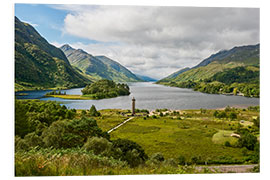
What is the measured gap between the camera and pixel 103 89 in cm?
774

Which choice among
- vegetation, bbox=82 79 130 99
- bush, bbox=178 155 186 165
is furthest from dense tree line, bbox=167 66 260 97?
vegetation, bbox=82 79 130 99

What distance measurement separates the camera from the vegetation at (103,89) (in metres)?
7.67

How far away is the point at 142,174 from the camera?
12.5 ft

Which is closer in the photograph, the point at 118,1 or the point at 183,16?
the point at 118,1

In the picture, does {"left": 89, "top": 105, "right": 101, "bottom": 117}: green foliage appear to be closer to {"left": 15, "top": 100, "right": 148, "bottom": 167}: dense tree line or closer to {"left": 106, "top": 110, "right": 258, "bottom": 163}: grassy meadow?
{"left": 106, "top": 110, "right": 258, "bottom": 163}: grassy meadow

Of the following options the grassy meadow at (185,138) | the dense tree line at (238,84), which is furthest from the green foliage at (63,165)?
the dense tree line at (238,84)

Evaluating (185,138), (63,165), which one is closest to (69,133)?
Result: (63,165)

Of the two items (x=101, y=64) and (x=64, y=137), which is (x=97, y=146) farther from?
(x=101, y=64)

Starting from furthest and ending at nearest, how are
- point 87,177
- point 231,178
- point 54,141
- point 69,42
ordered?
point 69,42
point 54,141
point 231,178
point 87,177
